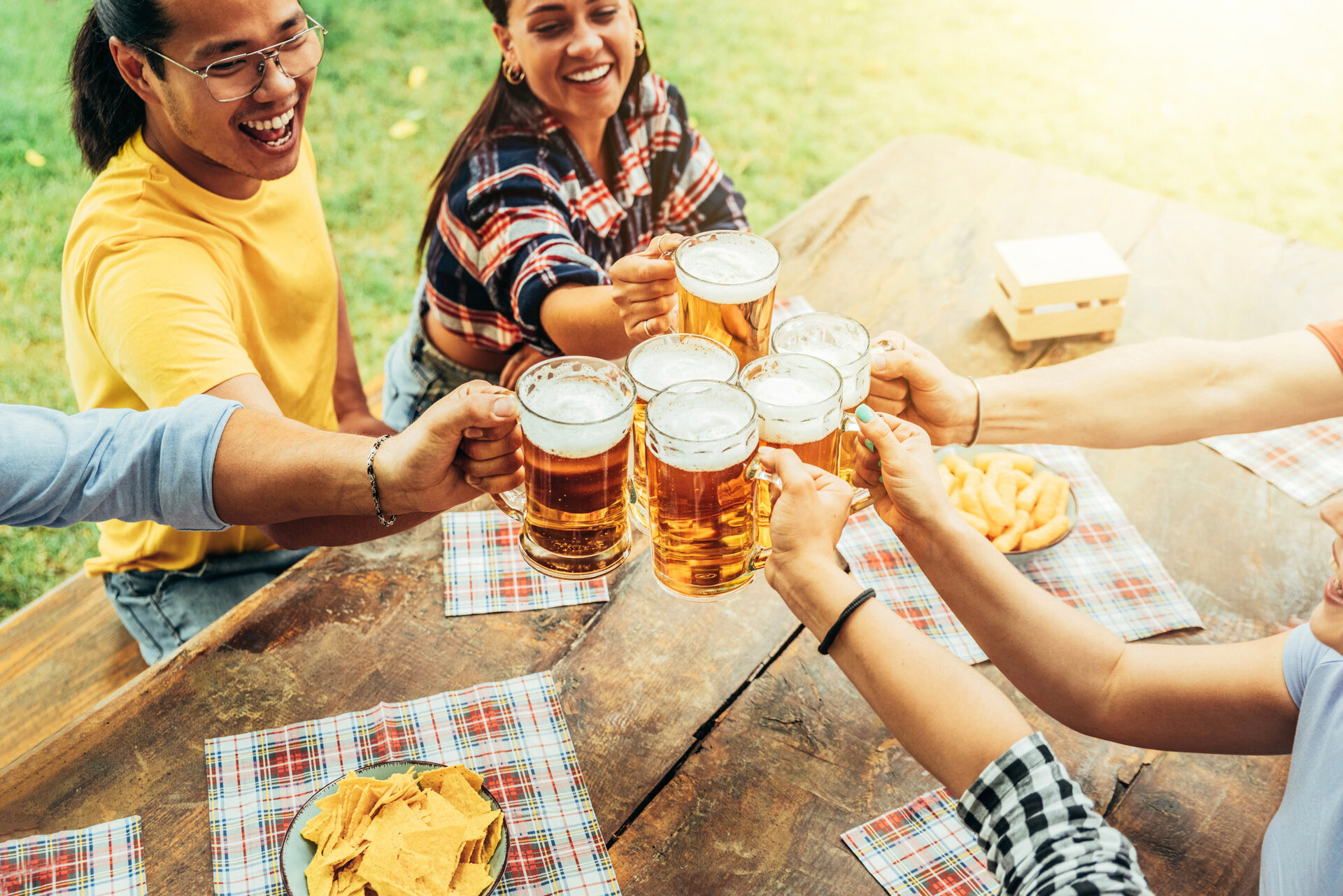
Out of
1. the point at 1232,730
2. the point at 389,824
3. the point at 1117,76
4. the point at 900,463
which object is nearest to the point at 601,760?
the point at 389,824

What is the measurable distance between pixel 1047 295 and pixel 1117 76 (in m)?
4.54

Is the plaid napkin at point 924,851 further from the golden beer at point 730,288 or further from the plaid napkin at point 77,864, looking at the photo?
the plaid napkin at point 77,864

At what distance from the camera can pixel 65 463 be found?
1717 millimetres

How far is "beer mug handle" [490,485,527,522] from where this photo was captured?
1645 mm

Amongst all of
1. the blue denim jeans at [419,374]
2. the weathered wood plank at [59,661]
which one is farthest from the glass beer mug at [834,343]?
the weathered wood plank at [59,661]

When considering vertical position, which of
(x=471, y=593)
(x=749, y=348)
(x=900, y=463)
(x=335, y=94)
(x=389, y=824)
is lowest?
(x=335, y=94)

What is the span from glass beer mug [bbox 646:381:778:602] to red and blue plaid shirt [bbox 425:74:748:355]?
41.1 inches

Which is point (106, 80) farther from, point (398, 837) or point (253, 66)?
point (398, 837)

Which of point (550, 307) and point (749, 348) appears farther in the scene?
point (550, 307)

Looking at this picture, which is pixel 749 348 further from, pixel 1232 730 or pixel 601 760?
pixel 1232 730

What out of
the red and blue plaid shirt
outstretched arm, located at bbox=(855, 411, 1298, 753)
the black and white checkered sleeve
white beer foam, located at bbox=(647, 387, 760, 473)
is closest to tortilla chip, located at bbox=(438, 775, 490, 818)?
white beer foam, located at bbox=(647, 387, 760, 473)

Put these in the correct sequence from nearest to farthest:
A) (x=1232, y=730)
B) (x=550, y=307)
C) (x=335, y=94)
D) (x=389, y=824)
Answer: (x=389, y=824)
(x=1232, y=730)
(x=550, y=307)
(x=335, y=94)

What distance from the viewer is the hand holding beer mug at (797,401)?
1425 mm

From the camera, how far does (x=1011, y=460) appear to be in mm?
2145
